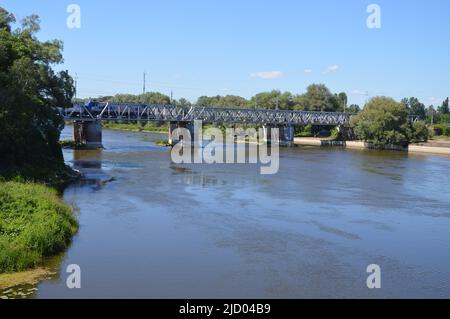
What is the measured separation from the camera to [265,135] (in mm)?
113625

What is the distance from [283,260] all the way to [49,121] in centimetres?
2792

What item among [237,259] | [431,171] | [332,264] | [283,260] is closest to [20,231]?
[237,259]

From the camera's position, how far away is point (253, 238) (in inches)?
949

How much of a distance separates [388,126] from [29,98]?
73.4m

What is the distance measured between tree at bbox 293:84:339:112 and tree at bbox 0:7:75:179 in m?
91.2

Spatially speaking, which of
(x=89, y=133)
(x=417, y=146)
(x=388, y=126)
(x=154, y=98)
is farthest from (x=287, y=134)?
(x=154, y=98)

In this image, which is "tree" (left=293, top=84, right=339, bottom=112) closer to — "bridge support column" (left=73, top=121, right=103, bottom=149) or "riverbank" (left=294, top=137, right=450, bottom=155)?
"riverbank" (left=294, top=137, right=450, bottom=155)

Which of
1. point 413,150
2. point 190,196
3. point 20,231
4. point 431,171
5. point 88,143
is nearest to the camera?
point 20,231

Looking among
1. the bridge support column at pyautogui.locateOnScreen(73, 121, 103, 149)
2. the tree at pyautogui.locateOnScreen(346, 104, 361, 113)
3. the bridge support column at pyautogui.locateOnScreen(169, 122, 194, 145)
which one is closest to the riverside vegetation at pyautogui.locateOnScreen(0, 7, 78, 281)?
the bridge support column at pyautogui.locateOnScreen(73, 121, 103, 149)

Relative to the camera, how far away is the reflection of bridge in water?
269ft

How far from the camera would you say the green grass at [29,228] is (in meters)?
18.3

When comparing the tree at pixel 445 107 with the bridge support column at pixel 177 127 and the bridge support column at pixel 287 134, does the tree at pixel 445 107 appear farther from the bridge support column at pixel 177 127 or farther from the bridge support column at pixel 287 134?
the bridge support column at pixel 177 127

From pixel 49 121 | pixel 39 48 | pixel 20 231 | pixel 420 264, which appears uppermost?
pixel 39 48

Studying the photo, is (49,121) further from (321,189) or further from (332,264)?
(332,264)
